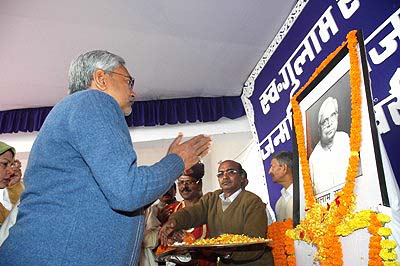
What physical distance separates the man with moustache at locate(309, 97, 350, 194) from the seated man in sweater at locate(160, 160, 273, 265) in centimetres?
100

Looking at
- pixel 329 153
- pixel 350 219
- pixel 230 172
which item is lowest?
pixel 350 219

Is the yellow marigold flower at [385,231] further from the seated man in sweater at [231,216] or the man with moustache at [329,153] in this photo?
the seated man in sweater at [231,216]

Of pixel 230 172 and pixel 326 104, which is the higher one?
pixel 326 104

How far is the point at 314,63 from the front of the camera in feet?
11.0

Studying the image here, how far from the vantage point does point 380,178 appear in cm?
166

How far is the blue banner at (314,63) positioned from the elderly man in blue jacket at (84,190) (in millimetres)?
1598

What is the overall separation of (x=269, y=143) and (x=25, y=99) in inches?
143

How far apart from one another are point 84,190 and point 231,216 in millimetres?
2396

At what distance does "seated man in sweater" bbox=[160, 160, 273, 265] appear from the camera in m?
3.15

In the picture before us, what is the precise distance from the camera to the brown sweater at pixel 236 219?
10.2 feet

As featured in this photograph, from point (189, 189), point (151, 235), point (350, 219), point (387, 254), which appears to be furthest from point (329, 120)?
point (151, 235)

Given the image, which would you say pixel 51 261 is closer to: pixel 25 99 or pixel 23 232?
pixel 23 232

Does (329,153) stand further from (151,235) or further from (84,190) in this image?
(151,235)

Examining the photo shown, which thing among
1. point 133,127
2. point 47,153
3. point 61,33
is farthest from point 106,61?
point 133,127
